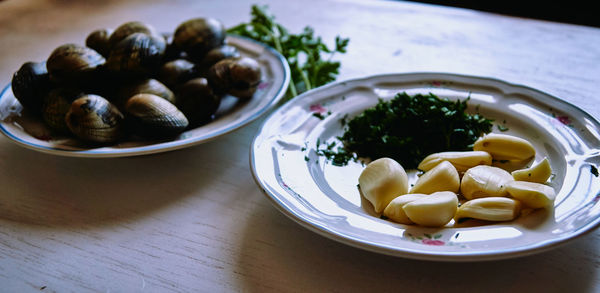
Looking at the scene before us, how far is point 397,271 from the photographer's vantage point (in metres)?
0.43

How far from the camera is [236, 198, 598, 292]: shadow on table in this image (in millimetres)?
411

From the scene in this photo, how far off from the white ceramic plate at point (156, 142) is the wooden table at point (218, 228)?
1.7 inches

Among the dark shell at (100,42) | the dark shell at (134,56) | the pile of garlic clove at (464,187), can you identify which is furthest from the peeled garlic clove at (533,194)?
the dark shell at (100,42)

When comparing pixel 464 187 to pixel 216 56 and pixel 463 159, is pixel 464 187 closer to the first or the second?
pixel 463 159

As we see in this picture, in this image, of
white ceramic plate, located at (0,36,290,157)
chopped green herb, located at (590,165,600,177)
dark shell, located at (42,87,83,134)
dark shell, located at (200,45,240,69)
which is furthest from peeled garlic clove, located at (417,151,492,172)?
dark shell, located at (42,87,83,134)

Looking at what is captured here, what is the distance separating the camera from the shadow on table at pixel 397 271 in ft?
1.35

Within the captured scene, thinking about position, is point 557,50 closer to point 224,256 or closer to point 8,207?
point 224,256

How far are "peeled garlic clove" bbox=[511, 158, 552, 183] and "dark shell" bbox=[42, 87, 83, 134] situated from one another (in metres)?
0.56

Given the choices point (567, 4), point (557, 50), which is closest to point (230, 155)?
point (557, 50)

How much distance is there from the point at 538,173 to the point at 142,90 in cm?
51

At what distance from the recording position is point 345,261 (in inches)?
17.6

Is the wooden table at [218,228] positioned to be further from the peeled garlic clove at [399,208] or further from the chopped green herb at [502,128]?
the chopped green herb at [502,128]

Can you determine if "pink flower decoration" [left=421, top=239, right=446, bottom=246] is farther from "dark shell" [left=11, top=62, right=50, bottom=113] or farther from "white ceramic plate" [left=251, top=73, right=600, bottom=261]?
"dark shell" [left=11, top=62, right=50, bottom=113]

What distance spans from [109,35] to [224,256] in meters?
0.47
